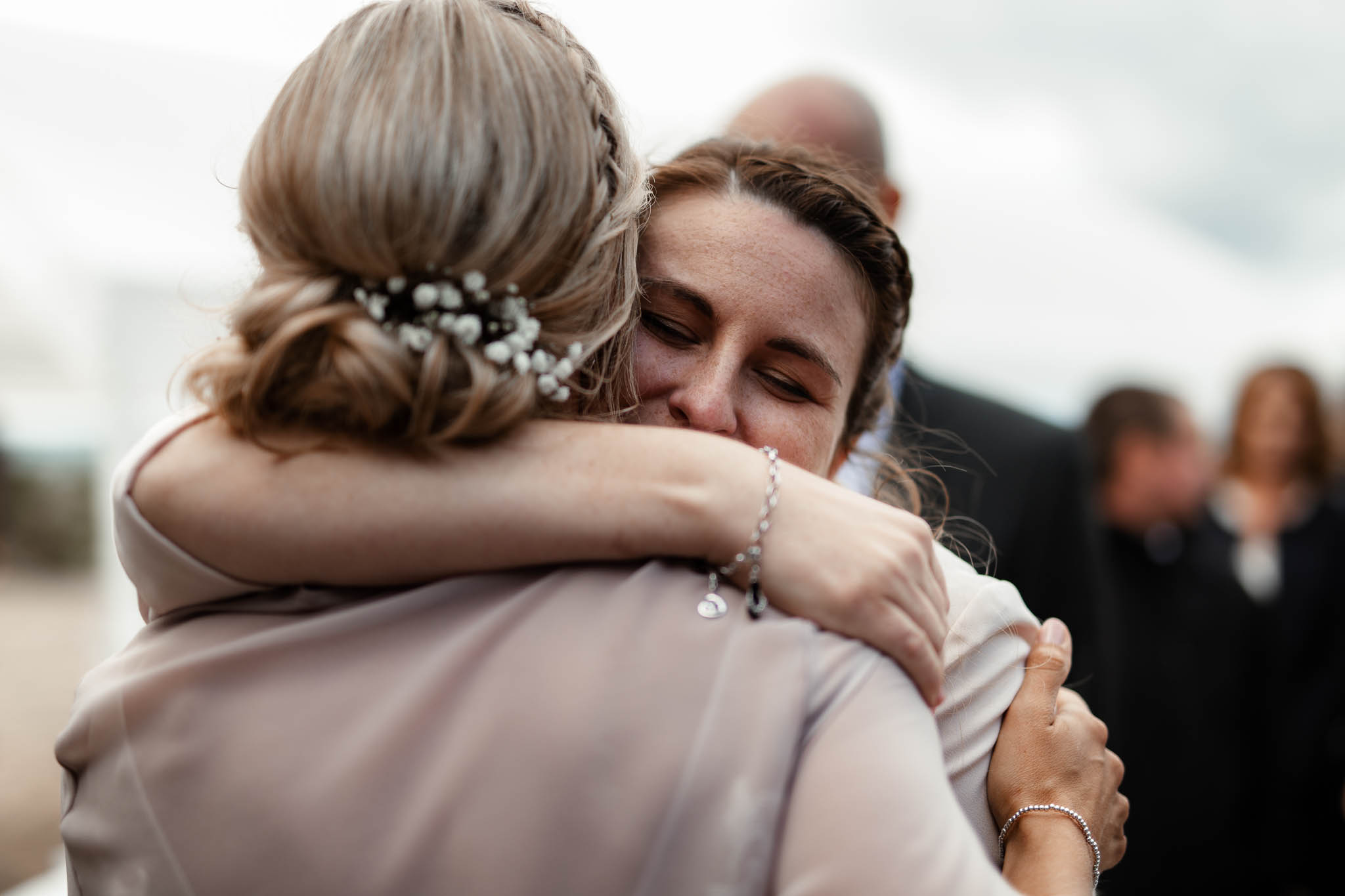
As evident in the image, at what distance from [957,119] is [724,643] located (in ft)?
18.6

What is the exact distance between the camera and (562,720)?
0.88 metres

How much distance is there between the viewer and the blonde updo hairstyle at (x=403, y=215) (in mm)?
909

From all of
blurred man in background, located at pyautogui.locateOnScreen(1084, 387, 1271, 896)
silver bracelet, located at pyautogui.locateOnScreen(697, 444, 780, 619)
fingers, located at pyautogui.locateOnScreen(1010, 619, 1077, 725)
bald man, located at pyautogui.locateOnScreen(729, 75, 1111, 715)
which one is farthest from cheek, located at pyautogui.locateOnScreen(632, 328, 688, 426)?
blurred man in background, located at pyautogui.locateOnScreen(1084, 387, 1271, 896)

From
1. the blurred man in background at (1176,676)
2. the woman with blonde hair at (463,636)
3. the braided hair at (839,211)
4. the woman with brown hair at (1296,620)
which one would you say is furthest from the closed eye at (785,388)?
the woman with brown hair at (1296,620)

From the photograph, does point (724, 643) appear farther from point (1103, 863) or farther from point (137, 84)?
point (137, 84)

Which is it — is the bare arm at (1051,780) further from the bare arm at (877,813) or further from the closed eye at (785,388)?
the closed eye at (785,388)

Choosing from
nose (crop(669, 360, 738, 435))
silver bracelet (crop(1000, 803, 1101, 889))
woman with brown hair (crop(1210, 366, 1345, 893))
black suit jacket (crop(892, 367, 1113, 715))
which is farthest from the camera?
woman with brown hair (crop(1210, 366, 1345, 893))

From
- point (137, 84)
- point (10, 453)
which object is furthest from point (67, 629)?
point (137, 84)

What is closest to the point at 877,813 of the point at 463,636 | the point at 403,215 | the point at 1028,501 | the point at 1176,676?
the point at 463,636

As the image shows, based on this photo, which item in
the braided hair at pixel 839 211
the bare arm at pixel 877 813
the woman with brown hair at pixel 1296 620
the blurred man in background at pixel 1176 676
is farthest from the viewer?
the woman with brown hair at pixel 1296 620

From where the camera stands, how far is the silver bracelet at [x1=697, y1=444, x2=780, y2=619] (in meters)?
0.96

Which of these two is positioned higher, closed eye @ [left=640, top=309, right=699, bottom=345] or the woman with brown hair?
closed eye @ [left=640, top=309, right=699, bottom=345]

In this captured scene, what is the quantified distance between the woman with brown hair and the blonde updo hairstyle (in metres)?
4.06

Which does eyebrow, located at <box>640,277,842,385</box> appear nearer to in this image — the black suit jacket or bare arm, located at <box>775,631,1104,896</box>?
bare arm, located at <box>775,631,1104,896</box>
